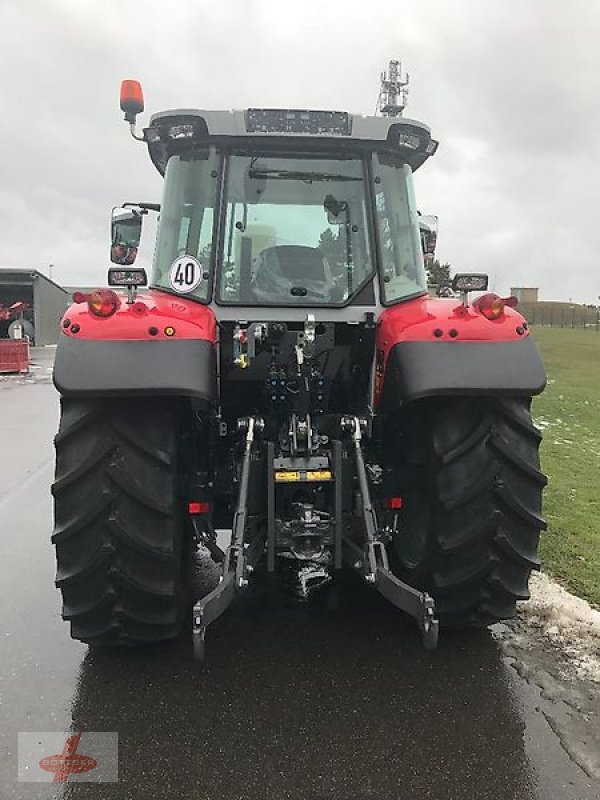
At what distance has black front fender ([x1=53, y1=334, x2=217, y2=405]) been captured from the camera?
296cm

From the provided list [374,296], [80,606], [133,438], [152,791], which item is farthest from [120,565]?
[374,296]

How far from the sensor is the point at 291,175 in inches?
148

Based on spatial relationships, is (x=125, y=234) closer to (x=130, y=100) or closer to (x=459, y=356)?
(x=130, y=100)

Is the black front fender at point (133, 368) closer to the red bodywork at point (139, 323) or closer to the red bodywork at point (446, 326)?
the red bodywork at point (139, 323)

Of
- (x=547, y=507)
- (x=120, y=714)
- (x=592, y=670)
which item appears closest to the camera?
(x=120, y=714)

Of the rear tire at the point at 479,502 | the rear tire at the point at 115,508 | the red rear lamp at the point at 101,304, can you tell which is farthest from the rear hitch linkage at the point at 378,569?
the red rear lamp at the point at 101,304

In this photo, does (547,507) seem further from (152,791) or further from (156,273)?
(152,791)

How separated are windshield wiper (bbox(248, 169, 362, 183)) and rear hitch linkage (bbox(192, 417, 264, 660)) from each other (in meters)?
1.32

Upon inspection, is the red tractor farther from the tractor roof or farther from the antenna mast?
the antenna mast

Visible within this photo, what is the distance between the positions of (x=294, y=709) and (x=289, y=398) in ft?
4.95

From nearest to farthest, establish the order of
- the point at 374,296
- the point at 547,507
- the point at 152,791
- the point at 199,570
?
the point at 152,791
the point at 374,296
the point at 199,570
the point at 547,507

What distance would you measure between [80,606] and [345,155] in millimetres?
2666

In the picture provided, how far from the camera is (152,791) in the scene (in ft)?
8.46

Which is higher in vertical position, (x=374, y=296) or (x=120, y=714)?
(x=374, y=296)
